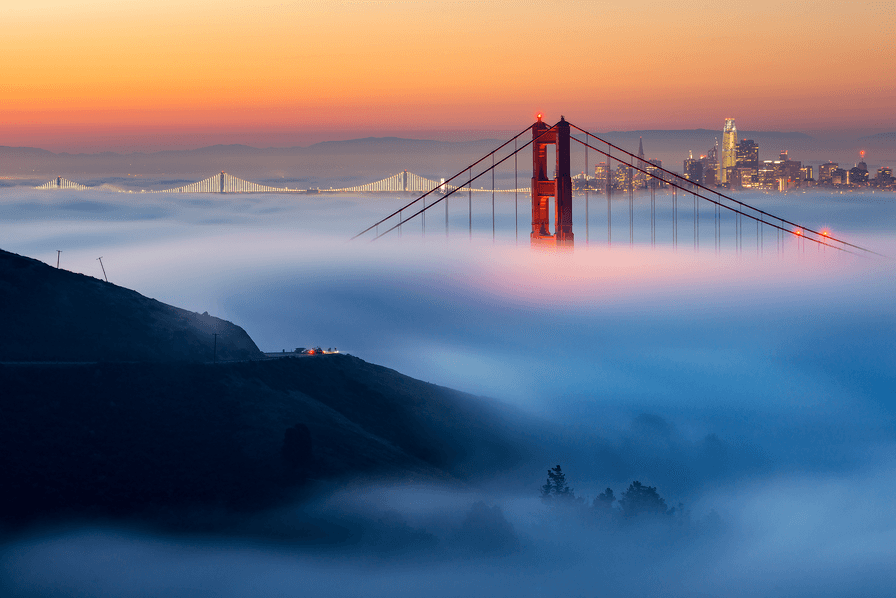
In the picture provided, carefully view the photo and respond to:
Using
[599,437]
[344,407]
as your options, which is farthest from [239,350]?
[599,437]

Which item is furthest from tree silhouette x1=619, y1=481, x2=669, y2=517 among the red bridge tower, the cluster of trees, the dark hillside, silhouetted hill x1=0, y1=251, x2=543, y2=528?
the red bridge tower

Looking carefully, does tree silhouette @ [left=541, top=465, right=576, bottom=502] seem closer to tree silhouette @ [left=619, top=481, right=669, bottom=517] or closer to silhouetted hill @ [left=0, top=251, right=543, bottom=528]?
silhouetted hill @ [left=0, top=251, right=543, bottom=528]

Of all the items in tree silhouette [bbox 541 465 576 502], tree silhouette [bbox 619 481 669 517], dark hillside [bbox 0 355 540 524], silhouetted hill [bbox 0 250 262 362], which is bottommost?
tree silhouette [bbox 619 481 669 517]

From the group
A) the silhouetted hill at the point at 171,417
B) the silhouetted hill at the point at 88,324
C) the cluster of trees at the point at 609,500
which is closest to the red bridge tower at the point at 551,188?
the silhouetted hill at the point at 171,417

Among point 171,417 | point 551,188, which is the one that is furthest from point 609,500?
point 171,417

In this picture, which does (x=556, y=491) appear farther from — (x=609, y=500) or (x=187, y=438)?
(x=187, y=438)

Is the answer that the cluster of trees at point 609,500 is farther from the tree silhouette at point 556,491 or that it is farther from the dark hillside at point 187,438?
the dark hillside at point 187,438

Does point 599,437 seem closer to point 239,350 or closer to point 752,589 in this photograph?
point 752,589
